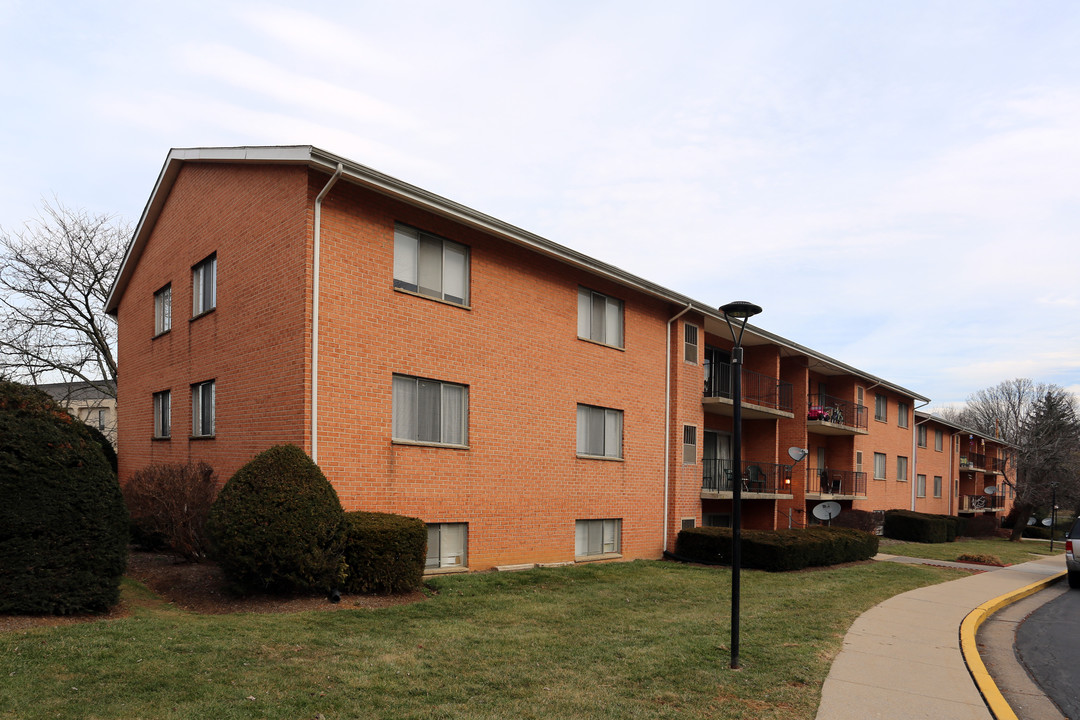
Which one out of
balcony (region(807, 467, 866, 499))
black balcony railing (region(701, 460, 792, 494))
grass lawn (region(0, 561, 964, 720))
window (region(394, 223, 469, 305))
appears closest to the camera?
grass lawn (region(0, 561, 964, 720))

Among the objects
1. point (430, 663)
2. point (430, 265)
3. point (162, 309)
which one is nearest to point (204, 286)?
point (162, 309)

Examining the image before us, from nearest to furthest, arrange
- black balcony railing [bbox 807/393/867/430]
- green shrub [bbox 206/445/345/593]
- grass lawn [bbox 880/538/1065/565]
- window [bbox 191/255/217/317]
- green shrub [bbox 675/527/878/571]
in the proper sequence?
green shrub [bbox 206/445/345/593]
window [bbox 191/255/217/317]
green shrub [bbox 675/527/878/571]
grass lawn [bbox 880/538/1065/565]
black balcony railing [bbox 807/393/867/430]

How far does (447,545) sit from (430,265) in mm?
5095

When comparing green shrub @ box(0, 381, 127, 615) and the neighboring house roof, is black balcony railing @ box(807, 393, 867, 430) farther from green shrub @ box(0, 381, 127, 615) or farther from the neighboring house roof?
green shrub @ box(0, 381, 127, 615)

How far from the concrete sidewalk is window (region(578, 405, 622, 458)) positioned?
22.2ft

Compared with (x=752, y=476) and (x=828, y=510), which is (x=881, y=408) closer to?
(x=752, y=476)

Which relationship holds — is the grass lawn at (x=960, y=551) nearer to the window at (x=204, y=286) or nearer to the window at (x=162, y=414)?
the window at (x=204, y=286)

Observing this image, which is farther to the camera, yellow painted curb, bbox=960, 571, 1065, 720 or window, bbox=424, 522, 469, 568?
window, bbox=424, 522, 469, 568

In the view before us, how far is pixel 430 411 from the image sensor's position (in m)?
13.3

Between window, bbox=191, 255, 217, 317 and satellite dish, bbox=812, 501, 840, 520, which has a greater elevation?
window, bbox=191, 255, 217, 317

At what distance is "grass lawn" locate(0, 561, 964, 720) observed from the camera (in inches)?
225

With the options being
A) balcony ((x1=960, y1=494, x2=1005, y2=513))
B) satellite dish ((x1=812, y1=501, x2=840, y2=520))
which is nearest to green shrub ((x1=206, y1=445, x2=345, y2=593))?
satellite dish ((x1=812, y1=501, x2=840, y2=520))

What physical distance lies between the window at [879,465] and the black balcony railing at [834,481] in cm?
323

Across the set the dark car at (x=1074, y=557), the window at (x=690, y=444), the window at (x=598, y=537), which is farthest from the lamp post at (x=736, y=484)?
the dark car at (x=1074, y=557)
